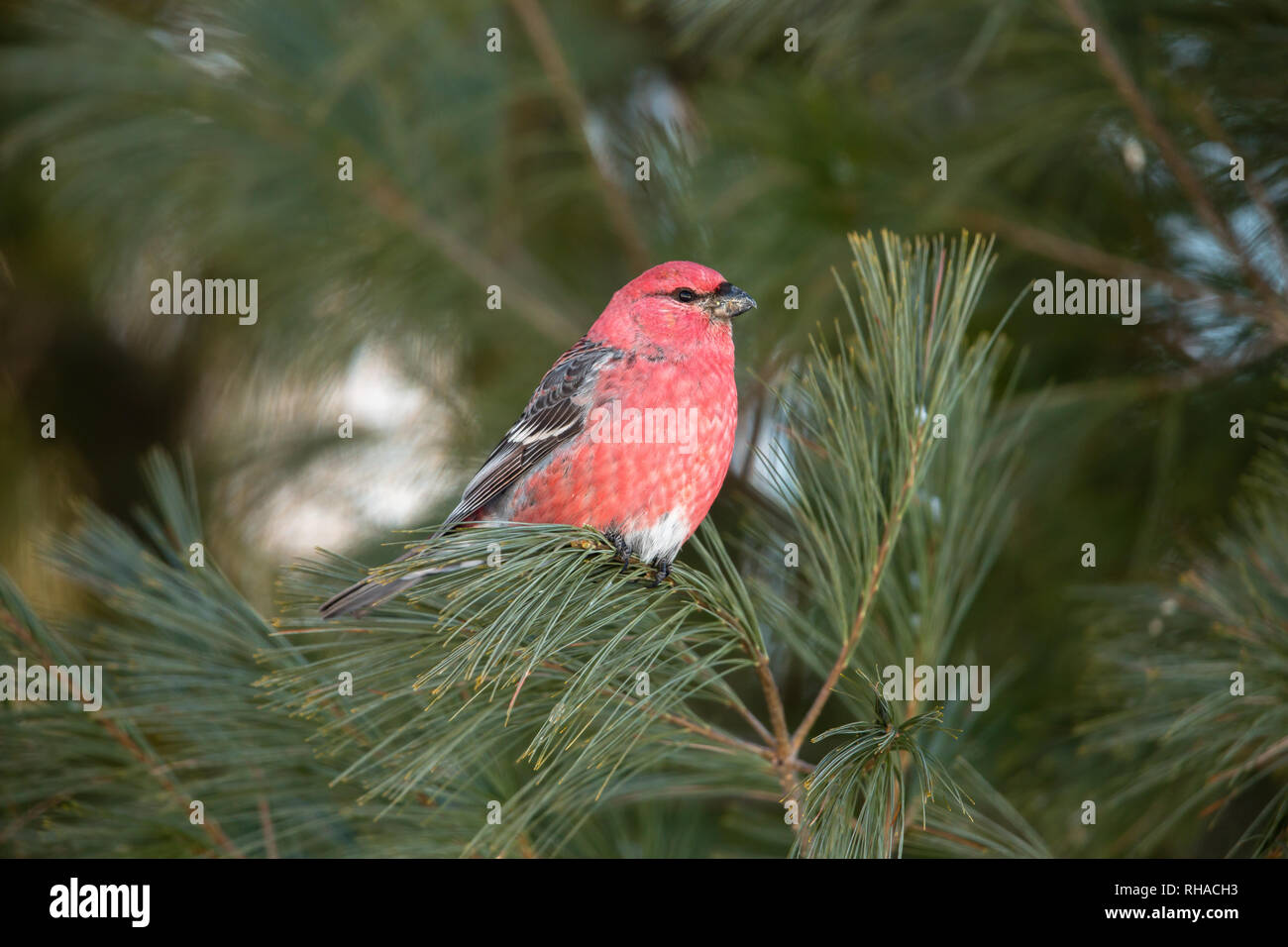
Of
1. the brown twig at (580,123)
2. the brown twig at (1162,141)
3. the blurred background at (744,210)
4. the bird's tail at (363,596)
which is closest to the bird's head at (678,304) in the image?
the bird's tail at (363,596)

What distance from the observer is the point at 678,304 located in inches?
63.1

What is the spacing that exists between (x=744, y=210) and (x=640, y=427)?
120cm

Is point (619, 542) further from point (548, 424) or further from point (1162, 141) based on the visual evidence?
point (1162, 141)

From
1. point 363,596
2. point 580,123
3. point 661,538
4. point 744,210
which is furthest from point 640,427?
point 580,123

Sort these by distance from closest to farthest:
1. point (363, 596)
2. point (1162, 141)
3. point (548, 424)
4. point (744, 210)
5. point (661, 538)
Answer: point (363, 596) < point (661, 538) < point (548, 424) < point (1162, 141) < point (744, 210)

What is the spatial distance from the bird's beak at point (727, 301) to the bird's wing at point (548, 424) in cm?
18

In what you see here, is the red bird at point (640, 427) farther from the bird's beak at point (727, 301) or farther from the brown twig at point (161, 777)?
the brown twig at point (161, 777)

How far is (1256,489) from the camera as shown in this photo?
213cm

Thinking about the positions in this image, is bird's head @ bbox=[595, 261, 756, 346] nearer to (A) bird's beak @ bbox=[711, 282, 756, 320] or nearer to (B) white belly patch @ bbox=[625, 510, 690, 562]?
(A) bird's beak @ bbox=[711, 282, 756, 320]

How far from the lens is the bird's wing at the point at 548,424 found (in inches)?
65.7

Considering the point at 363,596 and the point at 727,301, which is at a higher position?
the point at 727,301

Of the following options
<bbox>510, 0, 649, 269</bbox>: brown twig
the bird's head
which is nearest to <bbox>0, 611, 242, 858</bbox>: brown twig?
the bird's head
